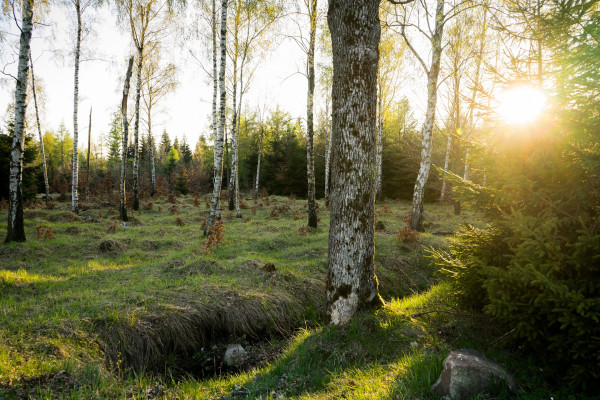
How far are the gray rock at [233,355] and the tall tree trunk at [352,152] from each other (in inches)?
60.1

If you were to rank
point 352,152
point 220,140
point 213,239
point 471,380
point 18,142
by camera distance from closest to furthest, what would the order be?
point 471,380, point 352,152, point 18,142, point 213,239, point 220,140

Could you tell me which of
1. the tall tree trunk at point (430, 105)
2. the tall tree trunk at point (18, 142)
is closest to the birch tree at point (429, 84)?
the tall tree trunk at point (430, 105)

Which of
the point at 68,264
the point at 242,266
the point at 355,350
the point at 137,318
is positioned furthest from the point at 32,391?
the point at 68,264

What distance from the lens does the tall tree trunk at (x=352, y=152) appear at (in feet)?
12.8

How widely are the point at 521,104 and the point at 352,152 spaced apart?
1.99 m

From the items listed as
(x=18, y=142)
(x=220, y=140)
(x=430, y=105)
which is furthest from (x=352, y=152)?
(x=18, y=142)

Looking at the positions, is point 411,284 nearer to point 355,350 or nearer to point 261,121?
point 355,350

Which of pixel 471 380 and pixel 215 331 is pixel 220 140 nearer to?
pixel 215 331

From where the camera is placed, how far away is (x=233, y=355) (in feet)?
14.5

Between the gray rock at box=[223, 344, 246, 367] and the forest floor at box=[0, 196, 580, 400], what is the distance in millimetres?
76

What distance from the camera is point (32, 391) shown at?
2.88 meters

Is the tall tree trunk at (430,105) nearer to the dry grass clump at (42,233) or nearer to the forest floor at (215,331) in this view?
the forest floor at (215,331)

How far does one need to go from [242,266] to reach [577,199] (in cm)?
574

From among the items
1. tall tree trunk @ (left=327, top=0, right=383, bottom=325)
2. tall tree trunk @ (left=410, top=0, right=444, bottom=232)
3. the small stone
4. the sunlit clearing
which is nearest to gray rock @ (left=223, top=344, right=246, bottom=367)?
tall tree trunk @ (left=327, top=0, right=383, bottom=325)
